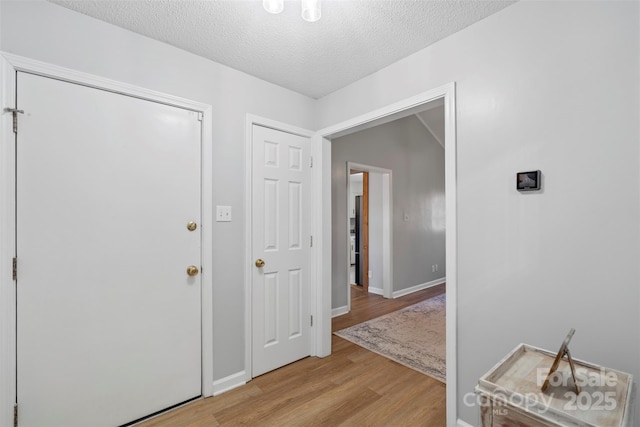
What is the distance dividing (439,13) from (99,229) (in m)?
2.30

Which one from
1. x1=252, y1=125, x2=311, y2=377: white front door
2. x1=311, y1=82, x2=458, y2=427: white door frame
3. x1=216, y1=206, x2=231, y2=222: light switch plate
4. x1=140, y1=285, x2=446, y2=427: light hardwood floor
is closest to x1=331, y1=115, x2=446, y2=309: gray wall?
x1=311, y1=82, x2=458, y2=427: white door frame

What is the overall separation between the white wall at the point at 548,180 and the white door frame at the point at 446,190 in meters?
0.05

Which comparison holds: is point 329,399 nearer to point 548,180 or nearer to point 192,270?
point 192,270

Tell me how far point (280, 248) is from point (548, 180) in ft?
6.12

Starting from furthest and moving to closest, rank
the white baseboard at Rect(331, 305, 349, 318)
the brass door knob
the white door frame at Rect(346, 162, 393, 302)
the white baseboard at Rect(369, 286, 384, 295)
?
the white baseboard at Rect(369, 286, 384, 295), the white door frame at Rect(346, 162, 393, 302), the white baseboard at Rect(331, 305, 349, 318), the brass door knob

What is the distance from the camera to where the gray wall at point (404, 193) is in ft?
12.8

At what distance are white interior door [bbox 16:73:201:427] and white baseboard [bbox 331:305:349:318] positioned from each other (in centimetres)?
207

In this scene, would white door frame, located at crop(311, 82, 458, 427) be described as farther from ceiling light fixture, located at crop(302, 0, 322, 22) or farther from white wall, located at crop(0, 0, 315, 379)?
ceiling light fixture, located at crop(302, 0, 322, 22)

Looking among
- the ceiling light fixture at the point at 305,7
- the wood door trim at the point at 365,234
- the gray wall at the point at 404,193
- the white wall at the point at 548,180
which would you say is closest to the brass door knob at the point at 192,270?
the ceiling light fixture at the point at 305,7

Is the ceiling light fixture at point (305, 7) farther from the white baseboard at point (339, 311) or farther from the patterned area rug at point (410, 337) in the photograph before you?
the white baseboard at point (339, 311)

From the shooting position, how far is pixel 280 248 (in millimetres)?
2471

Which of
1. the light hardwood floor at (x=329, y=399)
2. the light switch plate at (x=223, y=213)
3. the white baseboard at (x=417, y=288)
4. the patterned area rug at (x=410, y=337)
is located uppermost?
the light switch plate at (x=223, y=213)

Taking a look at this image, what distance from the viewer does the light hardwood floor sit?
1.82 metres

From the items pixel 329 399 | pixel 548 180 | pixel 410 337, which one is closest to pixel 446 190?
pixel 548 180
